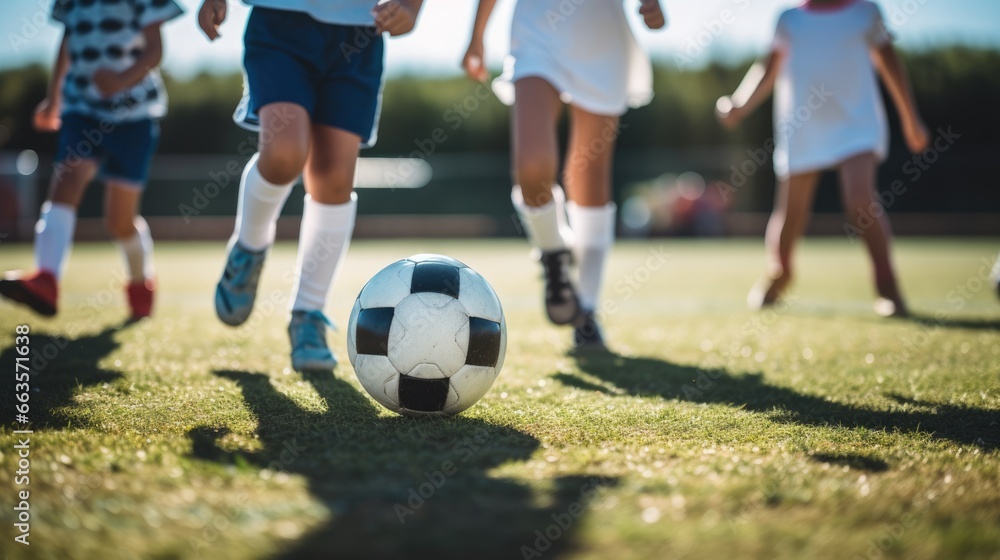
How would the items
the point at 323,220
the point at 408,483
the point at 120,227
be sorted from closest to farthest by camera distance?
the point at 408,483 → the point at 323,220 → the point at 120,227

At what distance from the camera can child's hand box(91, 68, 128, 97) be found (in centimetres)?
422

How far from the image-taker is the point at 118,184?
476cm

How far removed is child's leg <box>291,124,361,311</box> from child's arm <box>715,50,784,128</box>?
2824mm

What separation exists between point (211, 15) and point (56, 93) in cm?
203

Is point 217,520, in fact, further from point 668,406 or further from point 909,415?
point 909,415

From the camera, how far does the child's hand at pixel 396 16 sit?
296cm

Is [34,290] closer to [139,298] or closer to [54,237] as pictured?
[54,237]

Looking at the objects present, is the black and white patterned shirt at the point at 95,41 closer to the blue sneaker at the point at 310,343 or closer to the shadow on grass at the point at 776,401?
the blue sneaker at the point at 310,343

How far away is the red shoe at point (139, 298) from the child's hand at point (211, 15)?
7.49 ft

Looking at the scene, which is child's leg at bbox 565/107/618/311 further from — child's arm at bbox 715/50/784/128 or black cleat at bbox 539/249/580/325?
child's arm at bbox 715/50/784/128

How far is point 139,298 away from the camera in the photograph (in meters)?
4.95

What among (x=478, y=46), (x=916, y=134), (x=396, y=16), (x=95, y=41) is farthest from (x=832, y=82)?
(x=95, y=41)

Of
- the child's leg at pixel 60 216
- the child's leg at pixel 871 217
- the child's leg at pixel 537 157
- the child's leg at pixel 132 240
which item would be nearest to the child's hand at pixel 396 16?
the child's leg at pixel 537 157

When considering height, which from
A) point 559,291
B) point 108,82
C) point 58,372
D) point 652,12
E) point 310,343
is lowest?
point 58,372
